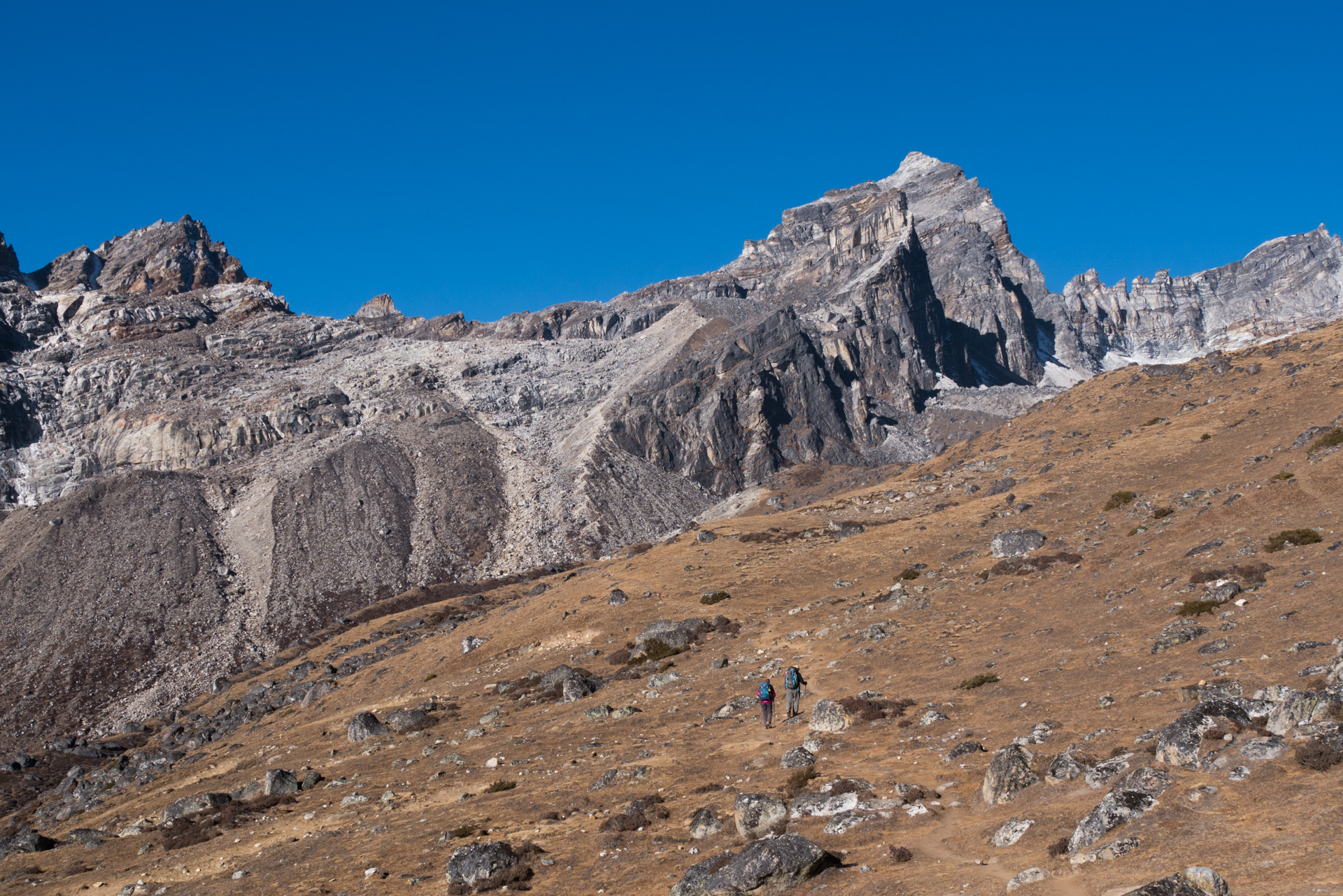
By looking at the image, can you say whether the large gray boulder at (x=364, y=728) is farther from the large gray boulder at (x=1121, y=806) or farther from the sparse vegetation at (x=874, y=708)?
the large gray boulder at (x=1121, y=806)

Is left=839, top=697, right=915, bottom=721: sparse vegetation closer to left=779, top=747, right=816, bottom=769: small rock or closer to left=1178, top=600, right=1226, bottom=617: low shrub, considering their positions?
left=779, top=747, right=816, bottom=769: small rock

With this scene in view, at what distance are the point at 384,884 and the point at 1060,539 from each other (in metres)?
46.9

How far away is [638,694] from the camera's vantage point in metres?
44.8

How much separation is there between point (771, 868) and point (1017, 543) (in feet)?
140

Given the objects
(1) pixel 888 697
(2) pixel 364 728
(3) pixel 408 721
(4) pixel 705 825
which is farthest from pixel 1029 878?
(2) pixel 364 728

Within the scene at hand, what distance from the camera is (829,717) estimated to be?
102 feet

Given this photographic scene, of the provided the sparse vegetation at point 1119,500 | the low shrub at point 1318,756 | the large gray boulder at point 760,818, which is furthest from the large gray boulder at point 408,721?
the sparse vegetation at point 1119,500

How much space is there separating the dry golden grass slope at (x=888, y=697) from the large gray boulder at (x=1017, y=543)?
1.05 meters

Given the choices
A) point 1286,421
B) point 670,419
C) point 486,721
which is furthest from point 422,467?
point 1286,421

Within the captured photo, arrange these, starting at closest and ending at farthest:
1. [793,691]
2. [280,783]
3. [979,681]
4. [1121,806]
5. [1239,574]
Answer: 1. [1121,806]
2. [979,681]
3. [793,691]
4. [1239,574]
5. [280,783]

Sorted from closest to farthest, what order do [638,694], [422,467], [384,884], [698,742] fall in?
[384,884], [698,742], [638,694], [422,467]

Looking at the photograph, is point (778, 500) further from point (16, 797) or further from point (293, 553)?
point (16, 797)

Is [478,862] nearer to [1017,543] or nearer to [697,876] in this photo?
[697,876]

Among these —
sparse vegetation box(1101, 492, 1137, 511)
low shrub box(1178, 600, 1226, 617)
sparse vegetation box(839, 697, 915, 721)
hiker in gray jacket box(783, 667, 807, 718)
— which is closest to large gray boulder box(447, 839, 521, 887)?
hiker in gray jacket box(783, 667, 807, 718)
